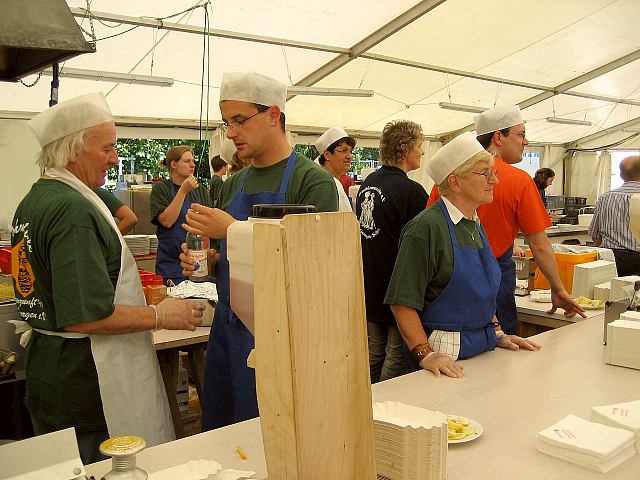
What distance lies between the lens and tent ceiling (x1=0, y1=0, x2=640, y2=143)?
698 centimetres

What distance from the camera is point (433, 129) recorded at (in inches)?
502

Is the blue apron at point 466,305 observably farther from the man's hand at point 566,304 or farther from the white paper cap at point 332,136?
the white paper cap at point 332,136

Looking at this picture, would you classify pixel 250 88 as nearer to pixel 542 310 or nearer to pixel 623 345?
pixel 623 345

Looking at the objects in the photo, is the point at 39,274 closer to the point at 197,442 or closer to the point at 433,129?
the point at 197,442

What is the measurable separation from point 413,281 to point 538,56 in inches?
345

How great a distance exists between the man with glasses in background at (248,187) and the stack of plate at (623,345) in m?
1.10

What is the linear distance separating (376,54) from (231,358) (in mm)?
7194

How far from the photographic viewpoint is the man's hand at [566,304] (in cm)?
301

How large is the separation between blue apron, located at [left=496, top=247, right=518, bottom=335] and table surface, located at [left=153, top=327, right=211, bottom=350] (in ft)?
4.89

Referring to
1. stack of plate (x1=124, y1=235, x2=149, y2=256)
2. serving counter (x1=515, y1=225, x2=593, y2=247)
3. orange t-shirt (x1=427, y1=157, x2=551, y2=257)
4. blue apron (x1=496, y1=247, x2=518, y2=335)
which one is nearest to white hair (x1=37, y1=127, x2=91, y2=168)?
orange t-shirt (x1=427, y1=157, x2=551, y2=257)

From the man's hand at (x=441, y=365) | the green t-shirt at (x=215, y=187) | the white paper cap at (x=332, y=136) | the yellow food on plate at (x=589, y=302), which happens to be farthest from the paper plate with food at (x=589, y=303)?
the green t-shirt at (x=215, y=187)

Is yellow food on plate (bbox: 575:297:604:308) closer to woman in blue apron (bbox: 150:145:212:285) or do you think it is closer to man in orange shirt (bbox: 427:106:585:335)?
man in orange shirt (bbox: 427:106:585:335)

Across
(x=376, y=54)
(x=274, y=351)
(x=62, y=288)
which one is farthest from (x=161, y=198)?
(x=376, y=54)

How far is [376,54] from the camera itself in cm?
855
